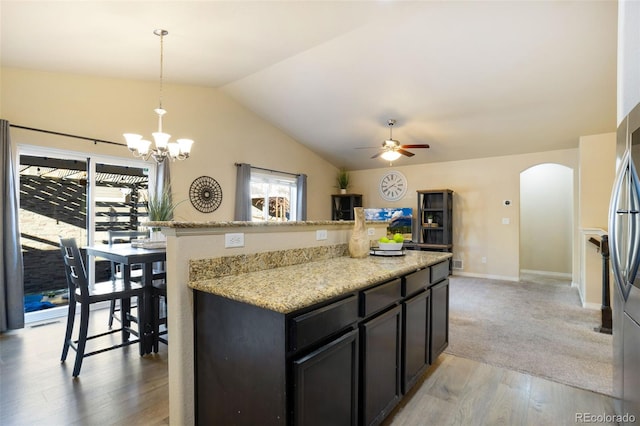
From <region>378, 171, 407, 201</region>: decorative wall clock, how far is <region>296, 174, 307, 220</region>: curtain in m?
1.91

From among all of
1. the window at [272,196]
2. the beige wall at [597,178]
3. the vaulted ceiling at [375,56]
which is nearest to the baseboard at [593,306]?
the beige wall at [597,178]

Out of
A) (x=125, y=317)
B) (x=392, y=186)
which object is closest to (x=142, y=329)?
(x=125, y=317)

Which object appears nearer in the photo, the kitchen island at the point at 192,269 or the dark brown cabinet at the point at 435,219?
the kitchen island at the point at 192,269

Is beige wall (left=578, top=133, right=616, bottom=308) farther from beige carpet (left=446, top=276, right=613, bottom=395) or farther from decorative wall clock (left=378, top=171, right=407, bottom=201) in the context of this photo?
decorative wall clock (left=378, top=171, right=407, bottom=201)

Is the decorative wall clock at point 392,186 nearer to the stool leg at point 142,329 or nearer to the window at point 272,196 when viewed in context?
the window at point 272,196

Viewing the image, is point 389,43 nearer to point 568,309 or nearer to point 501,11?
point 501,11

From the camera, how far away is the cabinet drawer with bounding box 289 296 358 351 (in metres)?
1.14

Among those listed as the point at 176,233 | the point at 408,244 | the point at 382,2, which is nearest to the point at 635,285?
the point at 176,233

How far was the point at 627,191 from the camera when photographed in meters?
1.51

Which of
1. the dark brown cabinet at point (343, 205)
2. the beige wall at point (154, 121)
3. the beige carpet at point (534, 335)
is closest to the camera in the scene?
the beige carpet at point (534, 335)

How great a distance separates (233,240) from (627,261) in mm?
1965

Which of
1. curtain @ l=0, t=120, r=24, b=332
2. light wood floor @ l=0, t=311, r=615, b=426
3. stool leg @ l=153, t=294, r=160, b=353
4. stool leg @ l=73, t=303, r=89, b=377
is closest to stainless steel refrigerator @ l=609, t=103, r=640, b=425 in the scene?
light wood floor @ l=0, t=311, r=615, b=426

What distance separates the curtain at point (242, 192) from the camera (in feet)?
17.2

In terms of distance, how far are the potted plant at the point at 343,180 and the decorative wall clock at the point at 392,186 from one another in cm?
81
